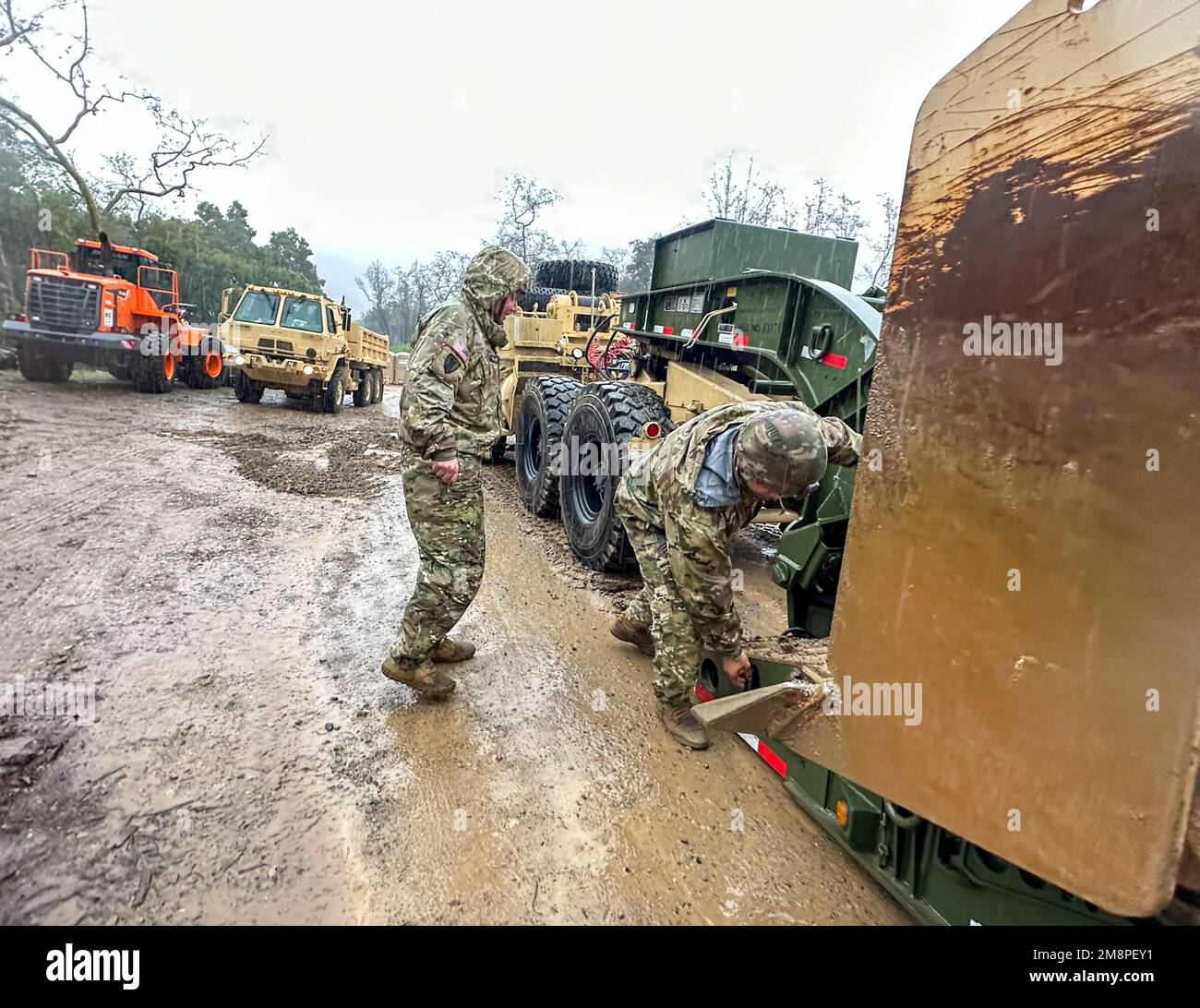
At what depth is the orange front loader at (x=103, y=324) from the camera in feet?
38.3

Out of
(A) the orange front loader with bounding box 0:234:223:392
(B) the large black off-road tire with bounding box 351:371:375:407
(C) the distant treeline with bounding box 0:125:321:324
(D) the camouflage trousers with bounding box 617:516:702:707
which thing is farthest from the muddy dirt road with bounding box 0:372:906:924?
(C) the distant treeline with bounding box 0:125:321:324

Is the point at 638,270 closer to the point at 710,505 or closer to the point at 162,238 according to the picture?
the point at 162,238

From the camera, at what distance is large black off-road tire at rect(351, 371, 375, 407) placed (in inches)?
565

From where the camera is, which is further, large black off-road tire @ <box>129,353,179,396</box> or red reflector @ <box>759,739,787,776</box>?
large black off-road tire @ <box>129,353,179,396</box>

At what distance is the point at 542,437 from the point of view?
561cm

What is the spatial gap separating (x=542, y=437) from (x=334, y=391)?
8.15m

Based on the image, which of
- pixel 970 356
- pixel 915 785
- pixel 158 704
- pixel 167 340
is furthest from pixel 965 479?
pixel 167 340

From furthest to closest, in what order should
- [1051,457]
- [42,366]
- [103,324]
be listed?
1. [42,366]
2. [103,324]
3. [1051,457]

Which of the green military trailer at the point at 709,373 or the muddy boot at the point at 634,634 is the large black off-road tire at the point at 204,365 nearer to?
the green military trailer at the point at 709,373

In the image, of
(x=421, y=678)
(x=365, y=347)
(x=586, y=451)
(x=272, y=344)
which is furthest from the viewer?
(x=365, y=347)

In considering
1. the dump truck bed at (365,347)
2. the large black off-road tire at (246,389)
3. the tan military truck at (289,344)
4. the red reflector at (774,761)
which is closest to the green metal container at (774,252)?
the red reflector at (774,761)

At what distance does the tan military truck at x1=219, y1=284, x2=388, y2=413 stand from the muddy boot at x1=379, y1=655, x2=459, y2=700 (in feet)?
33.1

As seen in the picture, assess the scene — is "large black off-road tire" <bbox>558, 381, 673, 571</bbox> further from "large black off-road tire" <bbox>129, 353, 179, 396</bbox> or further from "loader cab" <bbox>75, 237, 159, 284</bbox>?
"loader cab" <bbox>75, 237, 159, 284</bbox>

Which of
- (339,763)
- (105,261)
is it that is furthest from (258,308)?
(339,763)
